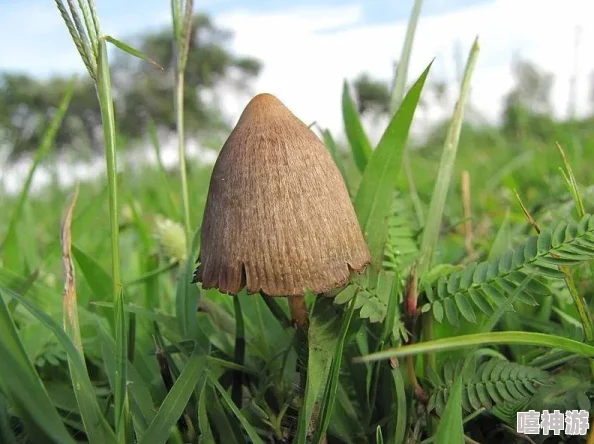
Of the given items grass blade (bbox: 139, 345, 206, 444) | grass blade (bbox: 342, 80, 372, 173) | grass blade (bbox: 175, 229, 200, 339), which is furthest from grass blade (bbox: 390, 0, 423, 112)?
grass blade (bbox: 139, 345, 206, 444)

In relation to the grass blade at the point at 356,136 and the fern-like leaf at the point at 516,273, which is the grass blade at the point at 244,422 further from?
the grass blade at the point at 356,136

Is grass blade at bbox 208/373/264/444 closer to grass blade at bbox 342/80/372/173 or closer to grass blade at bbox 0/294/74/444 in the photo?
grass blade at bbox 0/294/74/444

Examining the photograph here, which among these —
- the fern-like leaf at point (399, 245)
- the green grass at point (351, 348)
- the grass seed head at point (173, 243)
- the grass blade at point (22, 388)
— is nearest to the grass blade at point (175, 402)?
the green grass at point (351, 348)

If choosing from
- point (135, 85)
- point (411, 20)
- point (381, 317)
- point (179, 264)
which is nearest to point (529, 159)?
point (411, 20)

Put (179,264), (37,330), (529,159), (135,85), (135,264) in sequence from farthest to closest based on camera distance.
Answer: (135,85)
(529,159)
(135,264)
(179,264)
(37,330)

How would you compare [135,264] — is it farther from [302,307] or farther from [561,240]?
[561,240]

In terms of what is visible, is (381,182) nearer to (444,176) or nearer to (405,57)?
(444,176)
